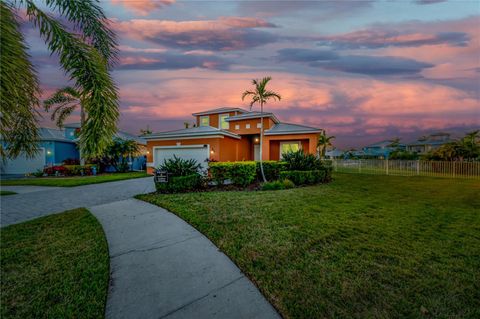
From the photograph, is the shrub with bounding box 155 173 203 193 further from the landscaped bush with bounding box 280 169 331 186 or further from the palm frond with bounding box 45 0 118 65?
the palm frond with bounding box 45 0 118 65

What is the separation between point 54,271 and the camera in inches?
114

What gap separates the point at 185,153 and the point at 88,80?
452 inches

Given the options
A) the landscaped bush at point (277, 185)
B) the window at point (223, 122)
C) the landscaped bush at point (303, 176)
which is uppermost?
the window at point (223, 122)

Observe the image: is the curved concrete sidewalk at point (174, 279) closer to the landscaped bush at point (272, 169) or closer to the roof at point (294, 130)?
the landscaped bush at point (272, 169)

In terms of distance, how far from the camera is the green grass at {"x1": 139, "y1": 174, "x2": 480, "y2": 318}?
2.15m

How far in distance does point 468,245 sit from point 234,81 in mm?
12830

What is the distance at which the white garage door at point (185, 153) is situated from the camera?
13.4m

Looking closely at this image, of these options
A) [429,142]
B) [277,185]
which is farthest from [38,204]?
[429,142]

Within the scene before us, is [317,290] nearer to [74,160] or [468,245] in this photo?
[468,245]

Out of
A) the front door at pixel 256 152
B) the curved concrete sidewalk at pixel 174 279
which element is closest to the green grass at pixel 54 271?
the curved concrete sidewalk at pixel 174 279

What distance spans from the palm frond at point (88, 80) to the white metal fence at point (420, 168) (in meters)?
19.9

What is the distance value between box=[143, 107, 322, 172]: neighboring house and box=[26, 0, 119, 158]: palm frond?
841 centimetres

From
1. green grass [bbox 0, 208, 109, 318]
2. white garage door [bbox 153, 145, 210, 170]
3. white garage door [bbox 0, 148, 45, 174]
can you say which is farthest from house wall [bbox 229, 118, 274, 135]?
white garage door [bbox 0, 148, 45, 174]

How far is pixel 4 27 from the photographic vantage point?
1.53 meters
